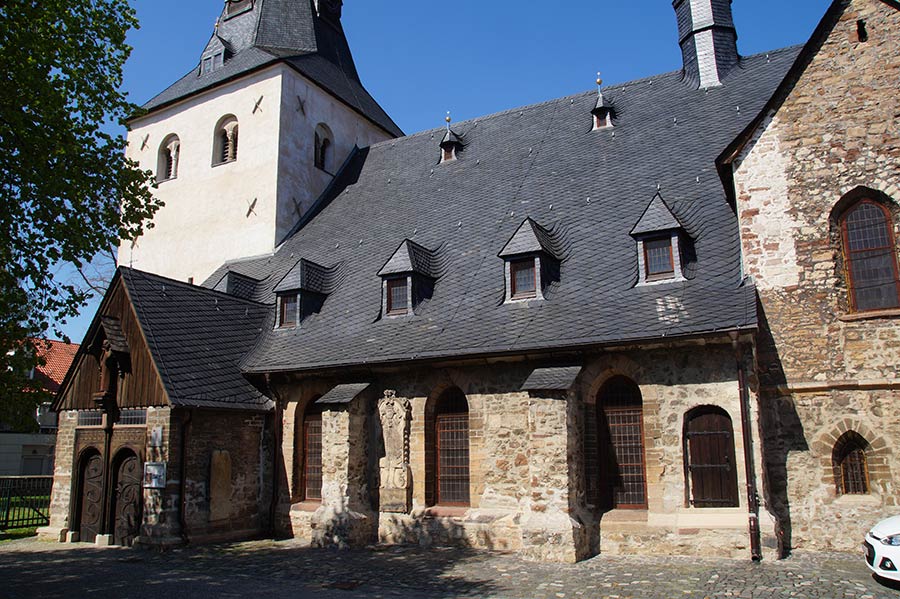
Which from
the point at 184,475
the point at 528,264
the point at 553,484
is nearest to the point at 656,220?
the point at 528,264

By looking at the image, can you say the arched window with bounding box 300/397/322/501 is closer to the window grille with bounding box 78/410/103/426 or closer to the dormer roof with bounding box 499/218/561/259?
the window grille with bounding box 78/410/103/426

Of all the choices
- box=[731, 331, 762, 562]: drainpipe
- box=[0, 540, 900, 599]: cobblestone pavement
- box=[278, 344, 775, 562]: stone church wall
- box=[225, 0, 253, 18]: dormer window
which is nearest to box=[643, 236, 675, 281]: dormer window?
box=[278, 344, 775, 562]: stone church wall

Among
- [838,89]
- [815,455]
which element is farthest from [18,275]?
[838,89]

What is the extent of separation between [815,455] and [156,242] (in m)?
20.0

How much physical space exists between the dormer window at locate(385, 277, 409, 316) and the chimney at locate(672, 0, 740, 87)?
882cm

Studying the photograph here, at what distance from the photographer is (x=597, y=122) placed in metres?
18.2

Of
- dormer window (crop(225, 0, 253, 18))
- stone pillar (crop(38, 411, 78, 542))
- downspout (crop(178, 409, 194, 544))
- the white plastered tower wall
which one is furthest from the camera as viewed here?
dormer window (crop(225, 0, 253, 18))

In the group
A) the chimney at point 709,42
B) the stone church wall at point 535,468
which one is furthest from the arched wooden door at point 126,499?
the chimney at point 709,42

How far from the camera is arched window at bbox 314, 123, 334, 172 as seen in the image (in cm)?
2345

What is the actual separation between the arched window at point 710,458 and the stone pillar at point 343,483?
20.2 ft

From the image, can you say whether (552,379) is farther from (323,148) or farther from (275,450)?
(323,148)

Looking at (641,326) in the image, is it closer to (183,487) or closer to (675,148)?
(675,148)

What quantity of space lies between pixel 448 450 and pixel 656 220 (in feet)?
19.4

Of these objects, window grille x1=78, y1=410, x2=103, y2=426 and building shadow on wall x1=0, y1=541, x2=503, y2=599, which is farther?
window grille x1=78, y1=410, x2=103, y2=426
